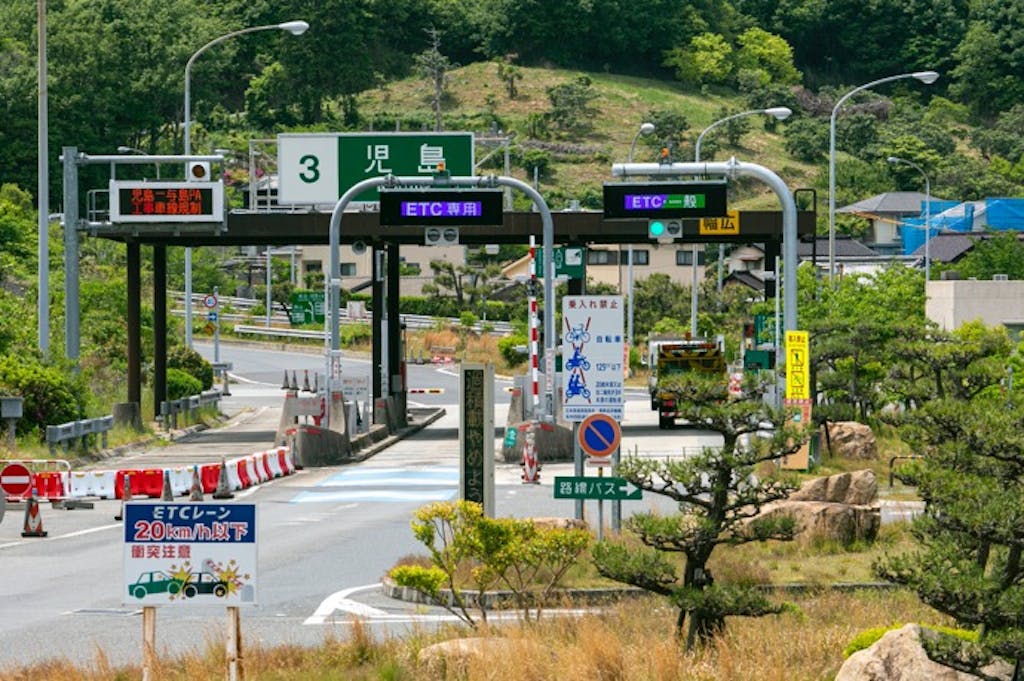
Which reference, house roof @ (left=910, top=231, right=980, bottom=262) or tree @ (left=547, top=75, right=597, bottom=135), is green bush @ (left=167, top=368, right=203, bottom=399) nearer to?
house roof @ (left=910, top=231, right=980, bottom=262)

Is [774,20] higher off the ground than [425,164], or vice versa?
[774,20]

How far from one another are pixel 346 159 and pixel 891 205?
74308 mm

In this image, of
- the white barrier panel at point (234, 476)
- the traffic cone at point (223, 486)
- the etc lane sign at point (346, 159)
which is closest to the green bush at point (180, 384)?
the etc lane sign at point (346, 159)

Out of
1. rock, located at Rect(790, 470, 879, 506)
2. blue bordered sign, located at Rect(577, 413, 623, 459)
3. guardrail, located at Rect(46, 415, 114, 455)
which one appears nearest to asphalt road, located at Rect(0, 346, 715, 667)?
guardrail, located at Rect(46, 415, 114, 455)

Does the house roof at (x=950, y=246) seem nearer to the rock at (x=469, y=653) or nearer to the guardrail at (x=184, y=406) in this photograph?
the guardrail at (x=184, y=406)

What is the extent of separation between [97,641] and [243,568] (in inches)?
168

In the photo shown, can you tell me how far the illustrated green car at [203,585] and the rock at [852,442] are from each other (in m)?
24.4

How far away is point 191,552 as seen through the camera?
1307 cm

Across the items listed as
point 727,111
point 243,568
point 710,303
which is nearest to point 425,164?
point 243,568

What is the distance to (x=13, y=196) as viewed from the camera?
88.6 meters

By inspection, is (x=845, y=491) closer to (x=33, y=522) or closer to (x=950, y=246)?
(x=33, y=522)

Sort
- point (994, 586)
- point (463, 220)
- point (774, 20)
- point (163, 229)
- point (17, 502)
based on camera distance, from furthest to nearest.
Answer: point (774, 20) < point (163, 229) < point (463, 220) < point (17, 502) < point (994, 586)

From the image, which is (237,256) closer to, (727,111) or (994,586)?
(727,111)

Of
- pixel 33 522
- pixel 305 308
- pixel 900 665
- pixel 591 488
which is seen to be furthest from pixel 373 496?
pixel 305 308
